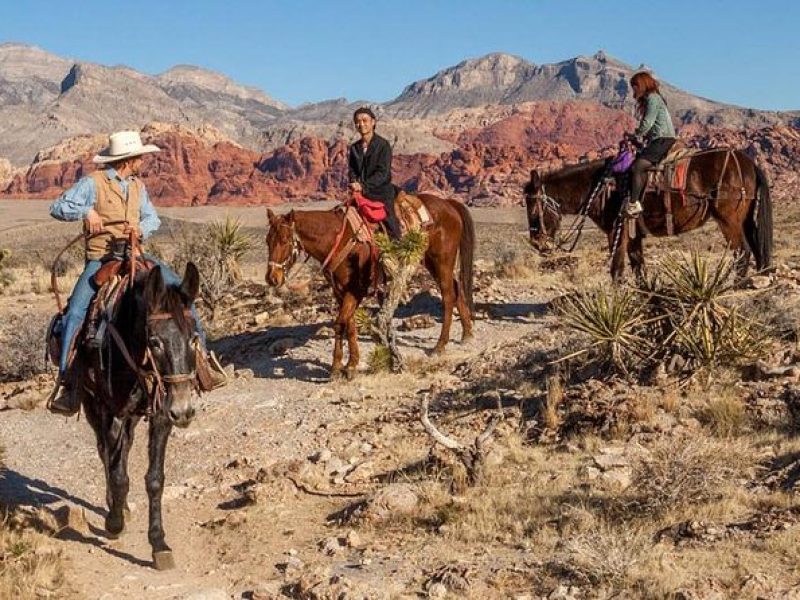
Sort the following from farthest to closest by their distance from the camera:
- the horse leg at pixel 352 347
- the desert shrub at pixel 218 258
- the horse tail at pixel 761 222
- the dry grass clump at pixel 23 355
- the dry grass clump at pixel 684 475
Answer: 1. the desert shrub at pixel 218 258
2. the dry grass clump at pixel 23 355
3. the horse tail at pixel 761 222
4. the horse leg at pixel 352 347
5. the dry grass clump at pixel 684 475

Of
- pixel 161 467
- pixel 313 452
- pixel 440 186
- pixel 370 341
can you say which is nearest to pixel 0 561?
pixel 161 467

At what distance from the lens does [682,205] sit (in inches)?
531

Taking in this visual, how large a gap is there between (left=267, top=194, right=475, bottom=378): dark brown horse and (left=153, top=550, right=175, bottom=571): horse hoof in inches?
192

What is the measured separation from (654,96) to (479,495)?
7.44 meters

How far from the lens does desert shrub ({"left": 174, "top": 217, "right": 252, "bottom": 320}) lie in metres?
18.2

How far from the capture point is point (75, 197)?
706cm

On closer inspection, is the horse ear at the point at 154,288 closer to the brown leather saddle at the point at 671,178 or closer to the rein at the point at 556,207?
the rein at the point at 556,207

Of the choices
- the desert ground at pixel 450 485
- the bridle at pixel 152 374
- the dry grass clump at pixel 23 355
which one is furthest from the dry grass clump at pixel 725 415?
the dry grass clump at pixel 23 355

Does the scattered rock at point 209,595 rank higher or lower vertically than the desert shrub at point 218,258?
lower

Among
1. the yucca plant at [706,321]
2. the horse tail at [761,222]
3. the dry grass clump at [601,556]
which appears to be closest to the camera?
the dry grass clump at [601,556]

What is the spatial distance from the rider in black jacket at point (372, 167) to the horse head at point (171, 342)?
19.8 feet

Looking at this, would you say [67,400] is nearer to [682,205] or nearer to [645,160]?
[645,160]

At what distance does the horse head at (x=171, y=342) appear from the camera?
5.88 metres

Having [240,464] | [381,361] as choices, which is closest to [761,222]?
[381,361]
